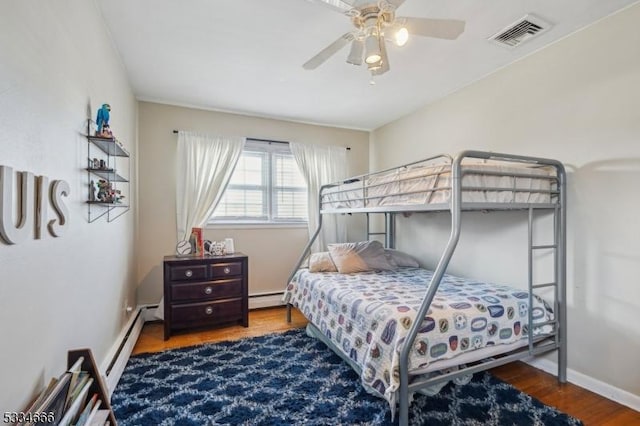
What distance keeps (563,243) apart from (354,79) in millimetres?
2097

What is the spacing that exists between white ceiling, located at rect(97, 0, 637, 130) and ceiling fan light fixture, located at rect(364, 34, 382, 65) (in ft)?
1.56

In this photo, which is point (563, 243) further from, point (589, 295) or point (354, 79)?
point (354, 79)

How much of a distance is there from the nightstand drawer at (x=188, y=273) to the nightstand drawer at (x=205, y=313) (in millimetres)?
256

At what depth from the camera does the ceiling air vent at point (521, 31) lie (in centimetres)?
193

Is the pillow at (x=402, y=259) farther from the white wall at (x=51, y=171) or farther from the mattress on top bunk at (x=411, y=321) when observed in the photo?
the white wall at (x=51, y=171)

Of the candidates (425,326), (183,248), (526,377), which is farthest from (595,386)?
(183,248)

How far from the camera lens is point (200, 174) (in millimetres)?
3441

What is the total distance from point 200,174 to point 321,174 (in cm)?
151

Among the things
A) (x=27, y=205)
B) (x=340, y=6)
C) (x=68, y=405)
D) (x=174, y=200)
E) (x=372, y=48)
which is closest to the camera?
Result: (x=27, y=205)

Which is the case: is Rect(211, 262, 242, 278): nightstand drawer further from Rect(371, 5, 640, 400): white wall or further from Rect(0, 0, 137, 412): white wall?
Rect(371, 5, 640, 400): white wall

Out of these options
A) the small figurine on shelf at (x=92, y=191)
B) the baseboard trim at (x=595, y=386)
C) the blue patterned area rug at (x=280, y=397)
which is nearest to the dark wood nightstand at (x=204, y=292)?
the blue patterned area rug at (x=280, y=397)

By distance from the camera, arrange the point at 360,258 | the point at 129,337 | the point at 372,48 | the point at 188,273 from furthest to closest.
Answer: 1. the point at 360,258
2. the point at 188,273
3. the point at 129,337
4. the point at 372,48

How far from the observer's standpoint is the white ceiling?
183 centimetres

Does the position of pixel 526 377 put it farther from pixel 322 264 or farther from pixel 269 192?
pixel 269 192
